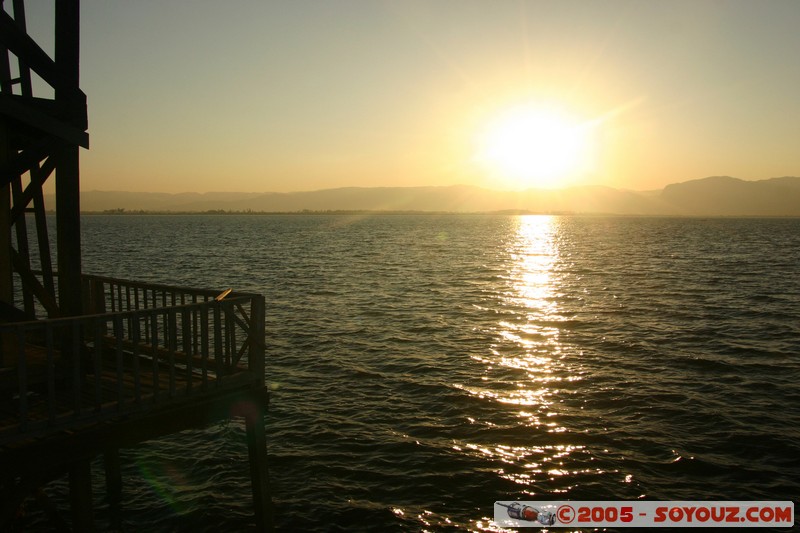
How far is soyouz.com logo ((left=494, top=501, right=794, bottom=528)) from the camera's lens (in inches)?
410

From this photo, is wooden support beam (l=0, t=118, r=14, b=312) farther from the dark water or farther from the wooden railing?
the dark water

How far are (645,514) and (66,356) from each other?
9679mm

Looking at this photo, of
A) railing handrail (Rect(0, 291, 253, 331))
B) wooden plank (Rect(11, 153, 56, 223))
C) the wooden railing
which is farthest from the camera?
wooden plank (Rect(11, 153, 56, 223))

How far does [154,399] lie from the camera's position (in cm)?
859

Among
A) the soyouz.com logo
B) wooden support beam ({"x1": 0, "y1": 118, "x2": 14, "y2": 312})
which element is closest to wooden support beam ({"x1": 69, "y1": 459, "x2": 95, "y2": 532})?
wooden support beam ({"x1": 0, "y1": 118, "x2": 14, "y2": 312})

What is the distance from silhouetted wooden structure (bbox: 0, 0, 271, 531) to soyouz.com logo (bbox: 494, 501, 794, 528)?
439 cm

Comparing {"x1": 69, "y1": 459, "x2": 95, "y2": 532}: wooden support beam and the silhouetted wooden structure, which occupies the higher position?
the silhouetted wooden structure

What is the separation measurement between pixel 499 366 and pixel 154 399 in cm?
1302

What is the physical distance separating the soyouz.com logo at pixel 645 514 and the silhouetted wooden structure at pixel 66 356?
14.4 feet

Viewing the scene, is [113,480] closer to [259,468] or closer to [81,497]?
[81,497]

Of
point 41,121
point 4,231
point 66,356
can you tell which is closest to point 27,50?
point 41,121

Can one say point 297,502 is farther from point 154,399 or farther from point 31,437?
point 31,437

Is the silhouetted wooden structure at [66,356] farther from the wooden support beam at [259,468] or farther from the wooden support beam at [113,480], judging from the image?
the wooden support beam at [113,480]

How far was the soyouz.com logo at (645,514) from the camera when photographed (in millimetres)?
10414
